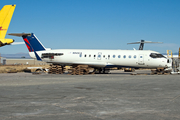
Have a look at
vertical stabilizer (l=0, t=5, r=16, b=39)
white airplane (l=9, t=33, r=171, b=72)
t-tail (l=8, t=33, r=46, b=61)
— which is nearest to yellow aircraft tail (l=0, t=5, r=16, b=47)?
vertical stabilizer (l=0, t=5, r=16, b=39)

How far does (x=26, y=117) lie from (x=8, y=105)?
92.4 inches

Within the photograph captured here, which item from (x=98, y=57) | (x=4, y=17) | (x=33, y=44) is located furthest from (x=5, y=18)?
(x=98, y=57)

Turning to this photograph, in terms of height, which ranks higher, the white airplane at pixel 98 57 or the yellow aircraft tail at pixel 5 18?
the yellow aircraft tail at pixel 5 18

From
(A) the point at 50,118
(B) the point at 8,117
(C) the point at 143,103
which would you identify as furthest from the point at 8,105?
(C) the point at 143,103

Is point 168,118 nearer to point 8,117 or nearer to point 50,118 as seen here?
point 50,118

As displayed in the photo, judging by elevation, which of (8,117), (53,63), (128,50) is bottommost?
(8,117)

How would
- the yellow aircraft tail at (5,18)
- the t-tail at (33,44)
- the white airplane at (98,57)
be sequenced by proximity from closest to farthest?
the yellow aircraft tail at (5,18) < the white airplane at (98,57) < the t-tail at (33,44)

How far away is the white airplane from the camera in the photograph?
102 ft

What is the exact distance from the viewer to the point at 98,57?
32.1 metres

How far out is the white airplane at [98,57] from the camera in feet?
102

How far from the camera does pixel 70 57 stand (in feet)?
107

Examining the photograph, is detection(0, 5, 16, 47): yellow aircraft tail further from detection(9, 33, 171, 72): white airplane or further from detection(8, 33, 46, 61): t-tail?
detection(8, 33, 46, 61): t-tail

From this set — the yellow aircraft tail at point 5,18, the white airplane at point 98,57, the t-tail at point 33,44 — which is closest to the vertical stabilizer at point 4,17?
the yellow aircraft tail at point 5,18

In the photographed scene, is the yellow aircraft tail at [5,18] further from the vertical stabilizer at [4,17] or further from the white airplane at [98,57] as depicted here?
→ the white airplane at [98,57]
